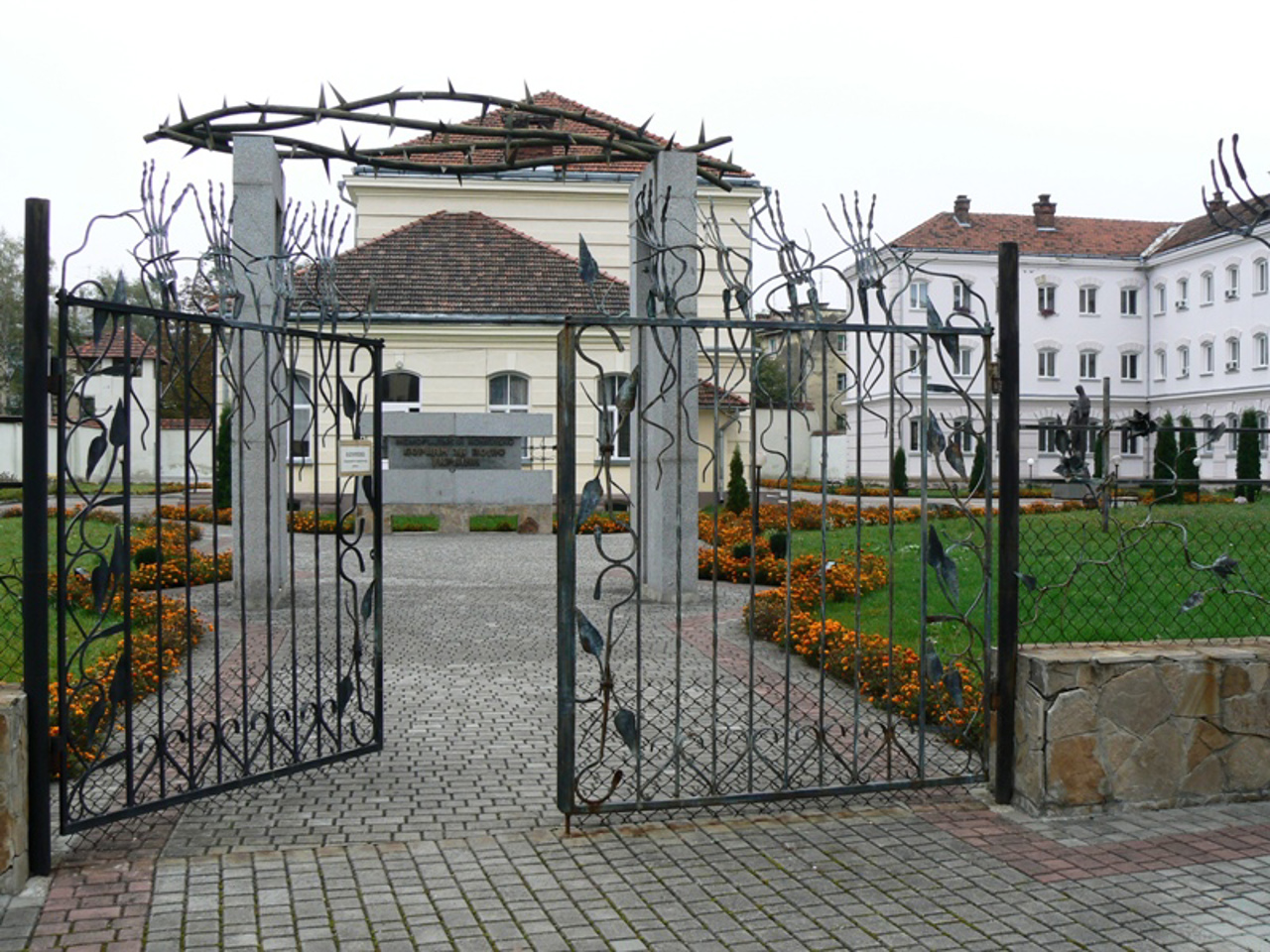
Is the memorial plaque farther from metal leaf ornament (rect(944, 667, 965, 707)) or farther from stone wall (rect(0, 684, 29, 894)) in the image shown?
stone wall (rect(0, 684, 29, 894))

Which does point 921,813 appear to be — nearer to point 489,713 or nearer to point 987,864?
point 987,864

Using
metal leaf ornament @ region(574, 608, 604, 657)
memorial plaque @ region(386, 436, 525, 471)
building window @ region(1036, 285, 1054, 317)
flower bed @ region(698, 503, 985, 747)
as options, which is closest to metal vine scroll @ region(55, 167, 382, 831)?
metal leaf ornament @ region(574, 608, 604, 657)

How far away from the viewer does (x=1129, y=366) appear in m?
56.8

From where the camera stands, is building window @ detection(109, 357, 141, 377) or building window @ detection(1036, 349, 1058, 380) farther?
building window @ detection(1036, 349, 1058, 380)

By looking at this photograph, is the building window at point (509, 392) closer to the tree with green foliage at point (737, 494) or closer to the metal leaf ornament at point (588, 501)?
the tree with green foliage at point (737, 494)

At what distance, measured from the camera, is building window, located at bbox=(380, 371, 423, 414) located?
1171 inches

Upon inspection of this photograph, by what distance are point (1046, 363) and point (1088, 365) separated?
2.19 meters

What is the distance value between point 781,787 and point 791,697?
2606 mm

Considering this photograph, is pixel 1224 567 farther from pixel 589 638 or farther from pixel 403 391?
pixel 403 391

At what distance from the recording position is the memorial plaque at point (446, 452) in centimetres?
2594

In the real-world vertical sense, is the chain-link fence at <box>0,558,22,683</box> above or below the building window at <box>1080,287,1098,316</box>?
below

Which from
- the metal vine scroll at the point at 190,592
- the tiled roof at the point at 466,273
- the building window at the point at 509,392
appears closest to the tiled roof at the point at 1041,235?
the tiled roof at the point at 466,273

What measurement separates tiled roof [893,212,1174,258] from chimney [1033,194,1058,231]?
299 mm

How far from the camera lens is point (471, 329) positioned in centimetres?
2992
